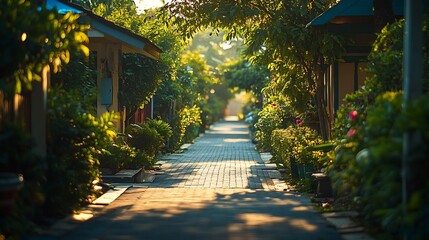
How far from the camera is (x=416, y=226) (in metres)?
7.16

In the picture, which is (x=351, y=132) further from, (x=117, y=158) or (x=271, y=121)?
(x=271, y=121)

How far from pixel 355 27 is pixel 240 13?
9.51 ft

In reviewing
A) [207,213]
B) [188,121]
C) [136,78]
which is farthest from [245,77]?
[207,213]

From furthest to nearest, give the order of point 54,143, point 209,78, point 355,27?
point 209,78 < point 355,27 < point 54,143

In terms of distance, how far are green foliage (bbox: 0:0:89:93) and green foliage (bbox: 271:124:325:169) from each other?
652 cm

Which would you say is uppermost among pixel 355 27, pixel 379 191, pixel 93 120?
pixel 355 27

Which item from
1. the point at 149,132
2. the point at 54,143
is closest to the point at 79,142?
the point at 54,143

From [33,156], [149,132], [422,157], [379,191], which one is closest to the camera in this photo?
[422,157]

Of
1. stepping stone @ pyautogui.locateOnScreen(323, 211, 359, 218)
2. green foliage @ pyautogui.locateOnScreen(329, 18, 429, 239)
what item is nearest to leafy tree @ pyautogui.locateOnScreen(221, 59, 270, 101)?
green foliage @ pyautogui.locateOnScreen(329, 18, 429, 239)

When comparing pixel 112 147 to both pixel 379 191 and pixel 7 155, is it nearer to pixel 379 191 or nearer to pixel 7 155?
pixel 7 155

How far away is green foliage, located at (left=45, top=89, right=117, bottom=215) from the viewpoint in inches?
404

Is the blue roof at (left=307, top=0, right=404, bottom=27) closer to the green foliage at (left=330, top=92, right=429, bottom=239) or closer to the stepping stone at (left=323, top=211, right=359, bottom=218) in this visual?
the stepping stone at (left=323, top=211, right=359, bottom=218)

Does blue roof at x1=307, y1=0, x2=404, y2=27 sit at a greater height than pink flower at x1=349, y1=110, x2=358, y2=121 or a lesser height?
greater

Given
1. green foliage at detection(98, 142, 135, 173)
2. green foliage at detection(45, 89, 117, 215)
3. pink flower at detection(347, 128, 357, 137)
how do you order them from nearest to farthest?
green foliage at detection(45, 89, 117, 215) → pink flower at detection(347, 128, 357, 137) → green foliage at detection(98, 142, 135, 173)
